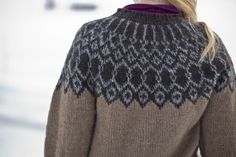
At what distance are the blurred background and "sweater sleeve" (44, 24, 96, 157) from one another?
140cm

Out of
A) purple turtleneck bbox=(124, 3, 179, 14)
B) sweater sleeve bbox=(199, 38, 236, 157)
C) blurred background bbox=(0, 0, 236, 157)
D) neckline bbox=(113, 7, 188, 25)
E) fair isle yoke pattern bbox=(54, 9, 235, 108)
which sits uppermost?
purple turtleneck bbox=(124, 3, 179, 14)

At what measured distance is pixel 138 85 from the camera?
2.36 ft

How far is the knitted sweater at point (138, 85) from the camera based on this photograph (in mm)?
717

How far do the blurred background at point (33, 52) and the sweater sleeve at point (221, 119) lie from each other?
4.79 ft

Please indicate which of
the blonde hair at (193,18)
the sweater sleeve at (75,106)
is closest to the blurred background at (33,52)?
the sweater sleeve at (75,106)

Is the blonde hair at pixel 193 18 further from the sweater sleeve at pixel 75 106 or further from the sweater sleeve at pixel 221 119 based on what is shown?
the sweater sleeve at pixel 75 106

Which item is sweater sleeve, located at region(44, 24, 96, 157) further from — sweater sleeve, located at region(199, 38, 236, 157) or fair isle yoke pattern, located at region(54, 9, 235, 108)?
sweater sleeve, located at region(199, 38, 236, 157)

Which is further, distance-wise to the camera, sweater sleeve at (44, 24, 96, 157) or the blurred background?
the blurred background

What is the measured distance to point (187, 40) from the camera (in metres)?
0.74

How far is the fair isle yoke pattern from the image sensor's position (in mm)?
715

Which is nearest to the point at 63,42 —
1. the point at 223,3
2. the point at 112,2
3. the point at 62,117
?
the point at 112,2

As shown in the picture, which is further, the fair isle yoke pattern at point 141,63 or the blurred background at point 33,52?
the blurred background at point 33,52

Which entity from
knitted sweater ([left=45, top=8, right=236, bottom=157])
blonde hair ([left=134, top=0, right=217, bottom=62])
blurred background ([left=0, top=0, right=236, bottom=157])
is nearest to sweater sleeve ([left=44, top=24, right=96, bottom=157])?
knitted sweater ([left=45, top=8, right=236, bottom=157])

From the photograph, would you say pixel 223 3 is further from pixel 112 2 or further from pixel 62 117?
pixel 62 117
